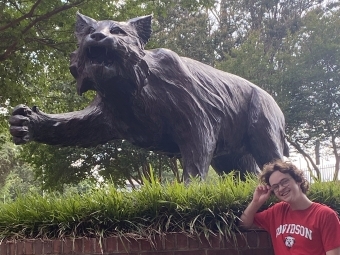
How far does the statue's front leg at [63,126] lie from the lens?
377 centimetres

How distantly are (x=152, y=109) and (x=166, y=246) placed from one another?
1.21m

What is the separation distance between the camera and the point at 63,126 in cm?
406

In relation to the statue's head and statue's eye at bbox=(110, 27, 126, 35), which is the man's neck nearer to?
the statue's head

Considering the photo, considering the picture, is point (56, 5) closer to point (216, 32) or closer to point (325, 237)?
point (325, 237)

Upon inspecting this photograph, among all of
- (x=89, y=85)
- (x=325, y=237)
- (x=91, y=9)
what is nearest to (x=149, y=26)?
(x=89, y=85)

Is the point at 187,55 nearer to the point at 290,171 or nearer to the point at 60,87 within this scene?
the point at 60,87

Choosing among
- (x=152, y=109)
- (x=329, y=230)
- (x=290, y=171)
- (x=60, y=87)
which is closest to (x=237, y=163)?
(x=152, y=109)

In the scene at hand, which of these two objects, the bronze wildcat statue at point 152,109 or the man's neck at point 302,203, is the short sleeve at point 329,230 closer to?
the man's neck at point 302,203

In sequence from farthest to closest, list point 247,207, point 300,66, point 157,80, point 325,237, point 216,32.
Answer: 1. point 216,32
2. point 300,66
3. point 157,80
4. point 247,207
5. point 325,237

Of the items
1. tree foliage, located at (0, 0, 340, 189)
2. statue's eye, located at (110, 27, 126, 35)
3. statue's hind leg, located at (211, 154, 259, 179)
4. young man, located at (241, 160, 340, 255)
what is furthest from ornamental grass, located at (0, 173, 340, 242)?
tree foliage, located at (0, 0, 340, 189)

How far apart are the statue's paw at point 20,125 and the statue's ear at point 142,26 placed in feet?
3.47

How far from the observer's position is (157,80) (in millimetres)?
4090

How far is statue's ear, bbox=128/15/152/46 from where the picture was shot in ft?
12.8

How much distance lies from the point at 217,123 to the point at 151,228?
1.38 metres
